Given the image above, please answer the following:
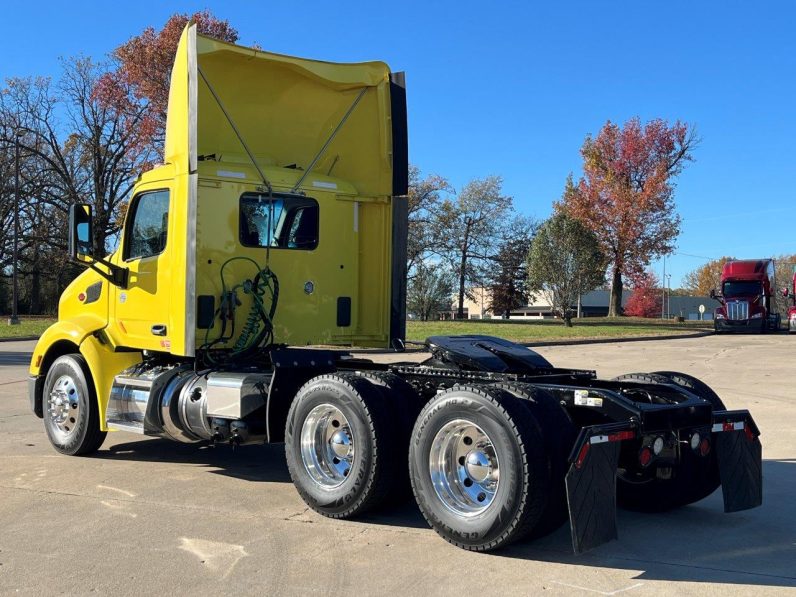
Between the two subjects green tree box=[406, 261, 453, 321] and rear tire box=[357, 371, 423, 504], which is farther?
green tree box=[406, 261, 453, 321]

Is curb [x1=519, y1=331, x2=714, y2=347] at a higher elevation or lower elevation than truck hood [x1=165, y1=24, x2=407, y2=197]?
lower

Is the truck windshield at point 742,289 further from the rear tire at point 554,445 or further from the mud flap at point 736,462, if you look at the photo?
the rear tire at point 554,445

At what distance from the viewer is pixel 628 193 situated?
48656 millimetres

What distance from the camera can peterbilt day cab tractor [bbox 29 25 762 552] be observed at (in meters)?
4.82

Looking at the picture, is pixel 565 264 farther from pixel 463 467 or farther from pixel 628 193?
pixel 463 467

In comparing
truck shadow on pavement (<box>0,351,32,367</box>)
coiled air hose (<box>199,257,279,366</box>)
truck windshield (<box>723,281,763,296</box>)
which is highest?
truck windshield (<box>723,281,763,296</box>)

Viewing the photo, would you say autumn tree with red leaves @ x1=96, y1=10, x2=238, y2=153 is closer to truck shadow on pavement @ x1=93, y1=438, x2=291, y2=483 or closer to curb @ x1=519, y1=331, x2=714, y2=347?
curb @ x1=519, y1=331, x2=714, y2=347

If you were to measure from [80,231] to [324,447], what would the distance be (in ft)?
11.5

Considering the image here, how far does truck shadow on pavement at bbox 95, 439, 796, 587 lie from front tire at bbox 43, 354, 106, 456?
5.75 ft

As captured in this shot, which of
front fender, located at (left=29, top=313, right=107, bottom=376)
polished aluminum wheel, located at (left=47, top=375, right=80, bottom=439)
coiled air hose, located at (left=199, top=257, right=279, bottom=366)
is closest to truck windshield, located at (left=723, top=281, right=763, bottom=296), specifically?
coiled air hose, located at (left=199, top=257, right=279, bottom=366)

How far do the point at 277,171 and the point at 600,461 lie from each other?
4445 millimetres

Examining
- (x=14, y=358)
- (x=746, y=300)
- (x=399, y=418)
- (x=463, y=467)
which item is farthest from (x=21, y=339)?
(x=746, y=300)

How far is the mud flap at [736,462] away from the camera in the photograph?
5340 mm

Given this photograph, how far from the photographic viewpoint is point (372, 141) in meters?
8.20
